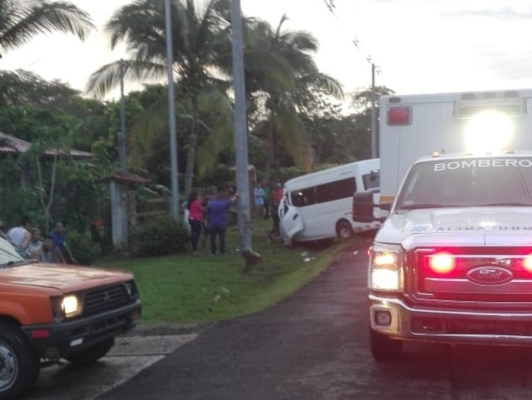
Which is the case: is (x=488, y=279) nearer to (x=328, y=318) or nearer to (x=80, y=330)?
(x=80, y=330)

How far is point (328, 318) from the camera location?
42.9ft

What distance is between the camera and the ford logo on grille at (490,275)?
857cm

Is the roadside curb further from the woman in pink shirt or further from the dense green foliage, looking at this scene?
the woman in pink shirt

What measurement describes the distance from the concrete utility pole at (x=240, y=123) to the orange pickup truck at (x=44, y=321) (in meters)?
11.1

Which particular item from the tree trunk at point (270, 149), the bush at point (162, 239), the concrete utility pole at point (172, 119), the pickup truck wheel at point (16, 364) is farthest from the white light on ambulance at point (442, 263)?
the tree trunk at point (270, 149)

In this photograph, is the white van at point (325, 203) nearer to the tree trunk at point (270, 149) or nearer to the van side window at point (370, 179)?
the van side window at point (370, 179)

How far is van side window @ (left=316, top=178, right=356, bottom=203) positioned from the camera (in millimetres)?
29250

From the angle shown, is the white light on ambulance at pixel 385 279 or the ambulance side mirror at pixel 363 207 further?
the ambulance side mirror at pixel 363 207

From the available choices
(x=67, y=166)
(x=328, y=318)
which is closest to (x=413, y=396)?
(x=328, y=318)

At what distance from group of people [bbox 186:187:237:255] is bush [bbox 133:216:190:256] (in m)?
0.26

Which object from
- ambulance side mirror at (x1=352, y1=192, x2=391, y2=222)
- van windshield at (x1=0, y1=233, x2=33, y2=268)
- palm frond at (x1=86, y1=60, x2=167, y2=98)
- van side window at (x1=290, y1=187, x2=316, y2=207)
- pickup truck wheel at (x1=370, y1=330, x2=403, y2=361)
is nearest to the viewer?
pickup truck wheel at (x1=370, y1=330, x2=403, y2=361)

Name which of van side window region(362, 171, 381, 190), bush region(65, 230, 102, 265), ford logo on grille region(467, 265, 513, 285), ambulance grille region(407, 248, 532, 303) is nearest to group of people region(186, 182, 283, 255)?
bush region(65, 230, 102, 265)

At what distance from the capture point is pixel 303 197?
100ft

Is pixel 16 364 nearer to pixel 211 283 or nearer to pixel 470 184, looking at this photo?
pixel 470 184
